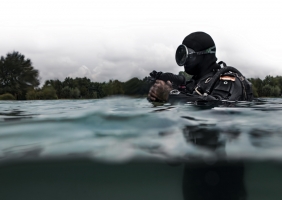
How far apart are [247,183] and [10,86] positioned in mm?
49005

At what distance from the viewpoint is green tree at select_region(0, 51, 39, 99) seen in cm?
4581

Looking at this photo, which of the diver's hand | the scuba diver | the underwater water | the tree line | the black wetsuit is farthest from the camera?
the tree line

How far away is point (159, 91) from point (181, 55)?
102 centimetres

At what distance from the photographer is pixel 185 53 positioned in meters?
6.29

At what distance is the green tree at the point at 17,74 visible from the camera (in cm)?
4581

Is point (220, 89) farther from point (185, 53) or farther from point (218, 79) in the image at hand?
point (185, 53)

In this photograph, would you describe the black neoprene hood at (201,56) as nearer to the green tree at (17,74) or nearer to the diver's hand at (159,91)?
the diver's hand at (159,91)

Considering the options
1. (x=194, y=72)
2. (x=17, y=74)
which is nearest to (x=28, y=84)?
(x=17, y=74)

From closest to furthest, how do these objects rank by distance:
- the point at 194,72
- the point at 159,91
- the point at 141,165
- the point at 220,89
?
the point at 141,165
the point at 220,89
the point at 159,91
the point at 194,72

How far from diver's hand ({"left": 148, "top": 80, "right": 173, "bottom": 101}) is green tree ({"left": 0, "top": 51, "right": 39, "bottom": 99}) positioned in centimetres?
4285

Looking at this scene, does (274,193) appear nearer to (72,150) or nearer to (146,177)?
(146,177)

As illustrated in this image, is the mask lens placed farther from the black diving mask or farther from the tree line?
the tree line


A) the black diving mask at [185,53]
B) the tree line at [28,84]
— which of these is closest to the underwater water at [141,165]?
the black diving mask at [185,53]

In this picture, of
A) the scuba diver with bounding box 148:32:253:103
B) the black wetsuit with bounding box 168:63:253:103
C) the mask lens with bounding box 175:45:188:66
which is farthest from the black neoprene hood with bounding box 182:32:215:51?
the black wetsuit with bounding box 168:63:253:103
